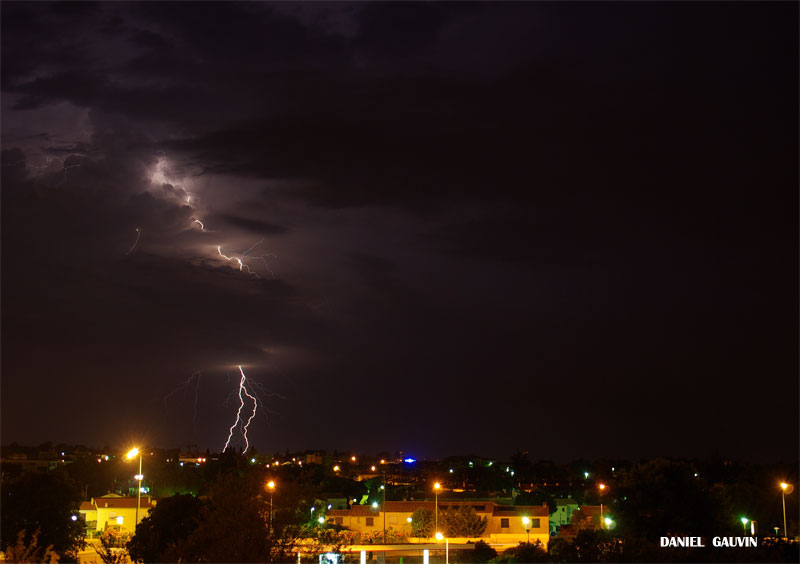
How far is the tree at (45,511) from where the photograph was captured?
31078 mm

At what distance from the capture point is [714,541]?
19.6m

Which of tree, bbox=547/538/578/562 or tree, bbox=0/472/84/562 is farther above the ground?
tree, bbox=0/472/84/562

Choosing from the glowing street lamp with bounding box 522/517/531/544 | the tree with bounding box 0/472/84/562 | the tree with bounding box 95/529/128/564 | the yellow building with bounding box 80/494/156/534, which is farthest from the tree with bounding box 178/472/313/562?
the yellow building with bounding box 80/494/156/534

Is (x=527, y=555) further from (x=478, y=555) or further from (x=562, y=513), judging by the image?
(x=562, y=513)

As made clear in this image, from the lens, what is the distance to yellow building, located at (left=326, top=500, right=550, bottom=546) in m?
43.1

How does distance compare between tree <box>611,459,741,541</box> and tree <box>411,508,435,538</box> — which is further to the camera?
tree <box>411,508,435,538</box>

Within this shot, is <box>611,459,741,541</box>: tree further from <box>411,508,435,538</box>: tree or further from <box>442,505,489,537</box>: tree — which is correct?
<box>411,508,435,538</box>: tree

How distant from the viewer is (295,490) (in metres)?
17.6

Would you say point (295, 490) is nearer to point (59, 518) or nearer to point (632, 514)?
point (632, 514)

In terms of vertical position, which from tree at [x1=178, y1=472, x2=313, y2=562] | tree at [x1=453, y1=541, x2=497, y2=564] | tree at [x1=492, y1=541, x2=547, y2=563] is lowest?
tree at [x1=453, y1=541, x2=497, y2=564]

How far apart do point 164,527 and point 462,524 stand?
17807 millimetres

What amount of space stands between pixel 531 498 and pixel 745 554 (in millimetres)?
33998

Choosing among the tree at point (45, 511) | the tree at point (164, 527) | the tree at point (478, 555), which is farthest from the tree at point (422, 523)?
the tree at point (164, 527)

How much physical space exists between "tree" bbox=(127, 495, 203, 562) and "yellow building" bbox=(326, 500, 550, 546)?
651 inches
